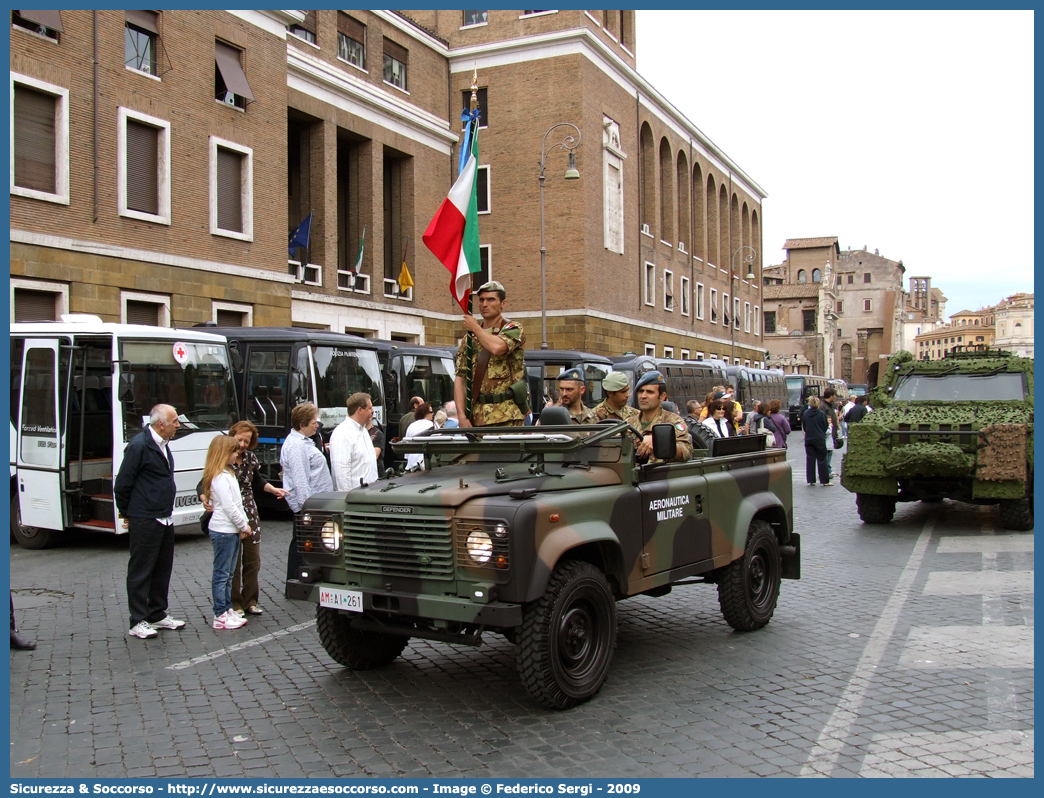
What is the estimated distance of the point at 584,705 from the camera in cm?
534

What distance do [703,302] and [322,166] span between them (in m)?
32.2

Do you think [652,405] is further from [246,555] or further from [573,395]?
[246,555]

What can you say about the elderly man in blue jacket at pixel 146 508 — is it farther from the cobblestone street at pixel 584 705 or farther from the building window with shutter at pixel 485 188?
the building window with shutter at pixel 485 188

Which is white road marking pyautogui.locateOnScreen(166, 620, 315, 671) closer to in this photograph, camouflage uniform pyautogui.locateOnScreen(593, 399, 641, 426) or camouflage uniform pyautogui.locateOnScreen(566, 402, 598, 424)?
camouflage uniform pyautogui.locateOnScreen(566, 402, 598, 424)

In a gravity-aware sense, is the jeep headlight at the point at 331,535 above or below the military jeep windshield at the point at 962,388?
below

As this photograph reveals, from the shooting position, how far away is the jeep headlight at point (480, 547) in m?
4.87

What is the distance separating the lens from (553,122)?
130 feet

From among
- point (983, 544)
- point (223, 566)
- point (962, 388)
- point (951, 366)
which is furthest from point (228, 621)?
point (951, 366)

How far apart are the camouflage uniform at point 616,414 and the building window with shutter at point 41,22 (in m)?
19.0

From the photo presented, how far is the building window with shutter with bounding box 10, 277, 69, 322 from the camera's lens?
2003 centimetres

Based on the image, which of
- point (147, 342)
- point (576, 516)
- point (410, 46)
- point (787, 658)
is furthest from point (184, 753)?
point (410, 46)

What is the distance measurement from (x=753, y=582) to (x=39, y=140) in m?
19.7

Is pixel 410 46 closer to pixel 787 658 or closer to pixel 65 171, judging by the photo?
pixel 65 171

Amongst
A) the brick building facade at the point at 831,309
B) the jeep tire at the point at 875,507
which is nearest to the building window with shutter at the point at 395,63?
the jeep tire at the point at 875,507
